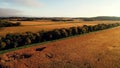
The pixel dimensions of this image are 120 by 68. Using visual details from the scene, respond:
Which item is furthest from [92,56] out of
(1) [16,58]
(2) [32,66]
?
(1) [16,58]

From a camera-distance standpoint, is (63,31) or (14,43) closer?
(14,43)

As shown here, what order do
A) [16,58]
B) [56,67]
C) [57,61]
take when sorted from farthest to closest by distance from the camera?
[16,58] < [57,61] < [56,67]

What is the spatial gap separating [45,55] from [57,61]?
14.9ft

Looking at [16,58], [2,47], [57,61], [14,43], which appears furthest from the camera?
[14,43]

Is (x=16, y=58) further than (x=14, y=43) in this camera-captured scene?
No

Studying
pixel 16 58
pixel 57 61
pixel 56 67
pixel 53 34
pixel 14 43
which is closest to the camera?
pixel 56 67

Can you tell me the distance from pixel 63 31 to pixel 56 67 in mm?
30881

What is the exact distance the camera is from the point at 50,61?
29.3 m

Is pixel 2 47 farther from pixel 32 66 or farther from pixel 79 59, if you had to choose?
pixel 79 59

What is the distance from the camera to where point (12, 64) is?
2794cm

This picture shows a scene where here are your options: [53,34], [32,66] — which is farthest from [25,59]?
[53,34]

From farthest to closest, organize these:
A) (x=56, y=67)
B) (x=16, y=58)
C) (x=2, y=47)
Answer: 1. (x=2, y=47)
2. (x=16, y=58)
3. (x=56, y=67)

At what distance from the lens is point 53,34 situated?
5394 centimetres

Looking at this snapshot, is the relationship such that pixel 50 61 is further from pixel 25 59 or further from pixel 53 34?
pixel 53 34
